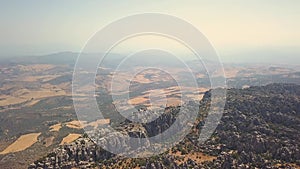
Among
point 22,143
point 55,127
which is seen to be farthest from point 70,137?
point 55,127

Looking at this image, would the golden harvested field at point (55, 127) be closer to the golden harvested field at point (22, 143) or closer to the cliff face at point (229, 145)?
the golden harvested field at point (22, 143)

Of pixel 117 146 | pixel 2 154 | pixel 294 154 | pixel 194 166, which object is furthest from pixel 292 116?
pixel 2 154

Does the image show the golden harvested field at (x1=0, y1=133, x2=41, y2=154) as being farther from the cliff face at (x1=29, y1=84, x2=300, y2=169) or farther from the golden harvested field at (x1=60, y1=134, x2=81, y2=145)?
the cliff face at (x1=29, y1=84, x2=300, y2=169)

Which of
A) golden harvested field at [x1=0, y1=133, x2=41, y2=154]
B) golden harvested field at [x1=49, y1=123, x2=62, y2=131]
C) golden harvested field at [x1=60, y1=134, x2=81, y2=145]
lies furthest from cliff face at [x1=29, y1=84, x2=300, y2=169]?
golden harvested field at [x1=49, y1=123, x2=62, y2=131]

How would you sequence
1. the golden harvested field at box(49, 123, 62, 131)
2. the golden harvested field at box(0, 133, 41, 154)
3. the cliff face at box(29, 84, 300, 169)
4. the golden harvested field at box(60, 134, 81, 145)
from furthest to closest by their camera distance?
the golden harvested field at box(49, 123, 62, 131) < the golden harvested field at box(0, 133, 41, 154) < the golden harvested field at box(60, 134, 81, 145) < the cliff face at box(29, 84, 300, 169)

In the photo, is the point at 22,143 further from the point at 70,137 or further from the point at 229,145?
the point at 229,145
